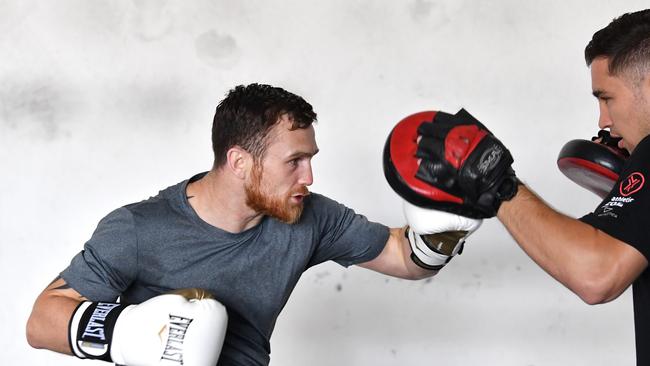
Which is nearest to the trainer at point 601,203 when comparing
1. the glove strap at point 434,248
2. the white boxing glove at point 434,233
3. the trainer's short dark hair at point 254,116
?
the white boxing glove at point 434,233

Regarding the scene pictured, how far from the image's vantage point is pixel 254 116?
2211 millimetres

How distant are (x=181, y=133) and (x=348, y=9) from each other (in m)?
0.82

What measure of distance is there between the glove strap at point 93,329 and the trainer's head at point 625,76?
3.88 ft

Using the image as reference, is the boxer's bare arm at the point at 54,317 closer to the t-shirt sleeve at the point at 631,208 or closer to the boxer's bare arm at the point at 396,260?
the boxer's bare arm at the point at 396,260

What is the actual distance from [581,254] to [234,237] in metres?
0.94

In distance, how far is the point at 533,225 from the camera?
5.39ft

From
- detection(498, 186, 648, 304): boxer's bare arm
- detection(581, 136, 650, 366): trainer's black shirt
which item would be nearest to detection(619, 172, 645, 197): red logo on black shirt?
detection(581, 136, 650, 366): trainer's black shirt

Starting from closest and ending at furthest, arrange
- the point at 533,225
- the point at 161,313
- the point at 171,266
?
the point at 533,225 < the point at 161,313 < the point at 171,266

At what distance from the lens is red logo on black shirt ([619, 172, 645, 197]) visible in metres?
1.67

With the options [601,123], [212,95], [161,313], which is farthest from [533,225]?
[212,95]

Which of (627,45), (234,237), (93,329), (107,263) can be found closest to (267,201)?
(234,237)

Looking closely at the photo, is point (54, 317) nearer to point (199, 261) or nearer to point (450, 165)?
point (199, 261)

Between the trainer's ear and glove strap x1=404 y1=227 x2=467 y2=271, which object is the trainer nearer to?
glove strap x1=404 y1=227 x2=467 y2=271

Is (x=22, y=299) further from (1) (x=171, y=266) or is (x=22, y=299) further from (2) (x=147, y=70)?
(1) (x=171, y=266)
